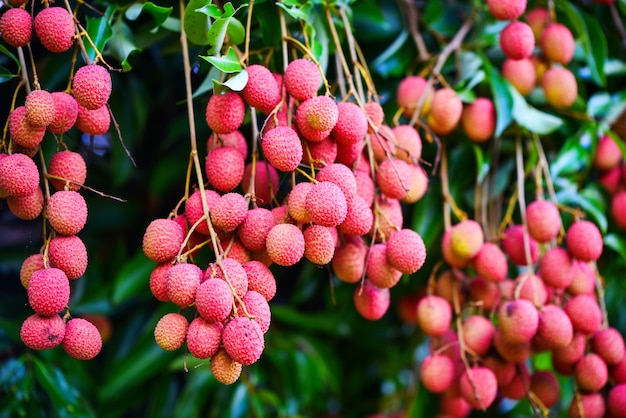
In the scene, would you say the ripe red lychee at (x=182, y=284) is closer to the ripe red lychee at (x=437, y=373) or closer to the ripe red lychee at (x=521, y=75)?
the ripe red lychee at (x=437, y=373)

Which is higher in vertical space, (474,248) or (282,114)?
(282,114)

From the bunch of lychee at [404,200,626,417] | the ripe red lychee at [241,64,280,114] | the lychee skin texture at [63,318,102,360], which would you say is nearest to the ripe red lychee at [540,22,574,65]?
the bunch of lychee at [404,200,626,417]

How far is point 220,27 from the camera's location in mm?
660

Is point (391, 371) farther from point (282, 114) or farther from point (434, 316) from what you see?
point (282, 114)

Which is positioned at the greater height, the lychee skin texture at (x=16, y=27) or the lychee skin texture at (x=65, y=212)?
the lychee skin texture at (x=16, y=27)

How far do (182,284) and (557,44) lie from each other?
72 cm

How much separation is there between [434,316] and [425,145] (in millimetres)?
302

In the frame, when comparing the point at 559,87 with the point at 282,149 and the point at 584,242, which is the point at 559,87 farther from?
the point at 282,149

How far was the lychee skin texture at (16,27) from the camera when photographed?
0.61 metres

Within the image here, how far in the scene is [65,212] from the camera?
0.59 meters

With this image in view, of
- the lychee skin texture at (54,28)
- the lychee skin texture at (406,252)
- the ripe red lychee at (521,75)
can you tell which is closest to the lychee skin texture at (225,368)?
the lychee skin texture at (406,252)

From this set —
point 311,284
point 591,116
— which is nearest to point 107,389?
point 311,284

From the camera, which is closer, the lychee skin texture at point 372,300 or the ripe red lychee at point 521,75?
the lychee skin texture at point 372,300

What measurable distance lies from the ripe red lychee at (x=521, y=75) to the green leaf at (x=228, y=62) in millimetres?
515
